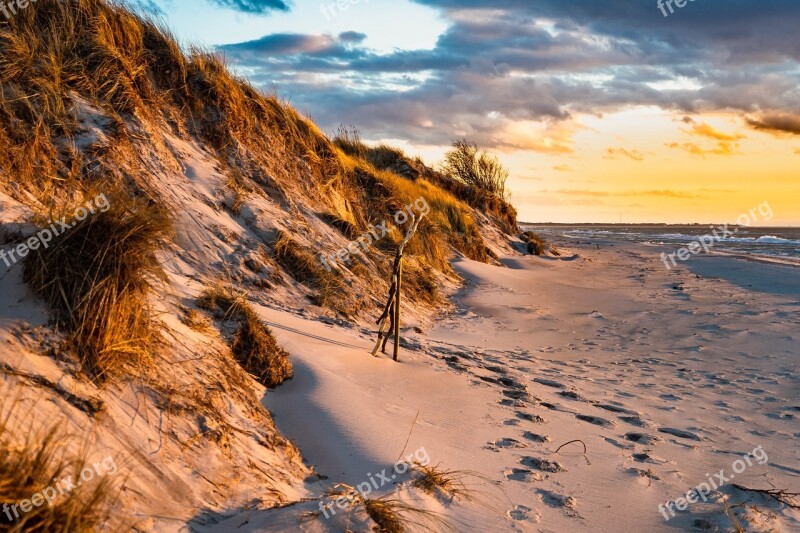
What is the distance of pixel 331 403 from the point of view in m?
4.14

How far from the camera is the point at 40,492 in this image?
1.94 m

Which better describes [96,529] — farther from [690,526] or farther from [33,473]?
[690,526]

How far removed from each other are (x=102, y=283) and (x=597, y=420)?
388 centimetres

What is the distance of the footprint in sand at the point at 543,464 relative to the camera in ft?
12.4

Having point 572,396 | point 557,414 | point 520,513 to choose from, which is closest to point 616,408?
point 572,396

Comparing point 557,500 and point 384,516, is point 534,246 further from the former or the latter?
point 384,516

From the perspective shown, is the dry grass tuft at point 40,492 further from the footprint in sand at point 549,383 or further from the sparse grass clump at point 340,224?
the sparse grass clump at point 340,224

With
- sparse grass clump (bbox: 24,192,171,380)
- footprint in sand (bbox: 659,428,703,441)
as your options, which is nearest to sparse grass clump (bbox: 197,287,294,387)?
sparse grass clump (bbox: 24,192,171,380)

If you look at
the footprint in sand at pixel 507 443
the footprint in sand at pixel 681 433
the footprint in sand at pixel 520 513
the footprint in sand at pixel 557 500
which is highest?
the footprint in sand at pixel 507 443

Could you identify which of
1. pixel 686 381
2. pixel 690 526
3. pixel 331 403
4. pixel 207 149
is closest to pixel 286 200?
pixel 207 149

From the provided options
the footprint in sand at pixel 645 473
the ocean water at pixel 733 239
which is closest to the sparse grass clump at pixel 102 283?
the footprint in sand at pixel 645 473

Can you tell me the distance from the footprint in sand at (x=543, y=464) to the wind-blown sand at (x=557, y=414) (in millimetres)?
16

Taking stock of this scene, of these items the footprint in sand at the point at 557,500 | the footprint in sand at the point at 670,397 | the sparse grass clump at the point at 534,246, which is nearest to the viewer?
the footprint in sand at the point at 557,500

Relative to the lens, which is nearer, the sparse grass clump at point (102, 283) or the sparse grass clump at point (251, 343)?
the sparse grass clump at point (102, 283)
